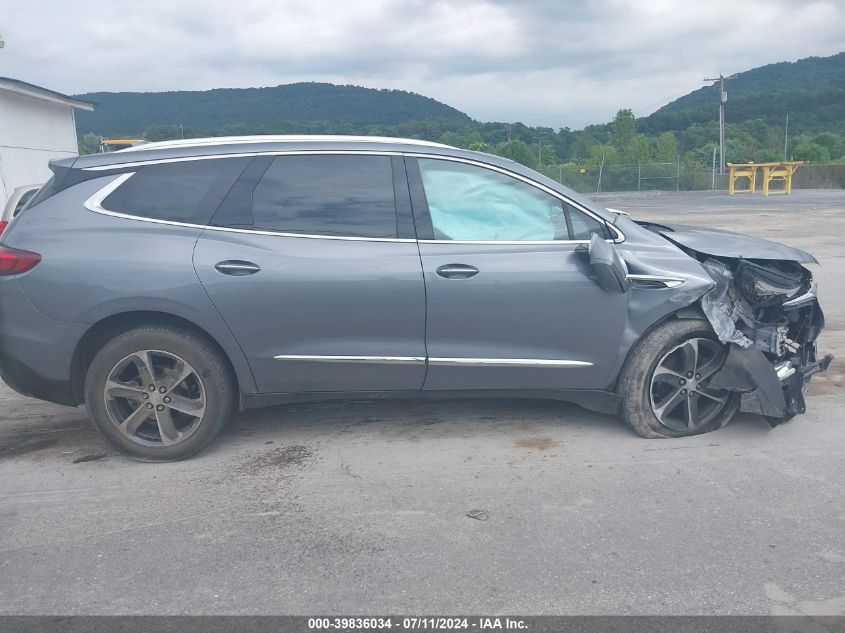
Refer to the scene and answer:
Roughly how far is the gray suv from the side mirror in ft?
0.04

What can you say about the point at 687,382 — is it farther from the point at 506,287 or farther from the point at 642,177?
the point at 642,177

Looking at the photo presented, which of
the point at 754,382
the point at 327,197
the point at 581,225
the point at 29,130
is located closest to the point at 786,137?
the point at 29,130

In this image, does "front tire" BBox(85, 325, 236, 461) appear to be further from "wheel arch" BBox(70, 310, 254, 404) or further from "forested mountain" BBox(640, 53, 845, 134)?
"forested mountain" BBox(640, 53, 845, 134)

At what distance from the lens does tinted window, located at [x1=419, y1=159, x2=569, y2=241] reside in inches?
174

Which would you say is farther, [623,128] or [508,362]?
[623,128]

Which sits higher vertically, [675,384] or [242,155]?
[242,155]

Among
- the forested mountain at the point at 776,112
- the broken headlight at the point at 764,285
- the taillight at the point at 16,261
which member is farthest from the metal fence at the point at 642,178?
the taillight at the point at 16,261

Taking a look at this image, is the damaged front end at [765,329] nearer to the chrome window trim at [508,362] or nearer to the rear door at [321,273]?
the chrome window trim at [508,362]

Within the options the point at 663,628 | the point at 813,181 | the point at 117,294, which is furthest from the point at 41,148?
the point at 813,181

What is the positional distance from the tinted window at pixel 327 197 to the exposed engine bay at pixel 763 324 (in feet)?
6.44

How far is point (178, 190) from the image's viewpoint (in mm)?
4371

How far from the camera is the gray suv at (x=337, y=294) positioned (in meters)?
4.21

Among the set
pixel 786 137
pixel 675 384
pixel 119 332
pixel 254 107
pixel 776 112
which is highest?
pixel 776 112

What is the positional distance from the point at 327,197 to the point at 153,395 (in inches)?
60.8
